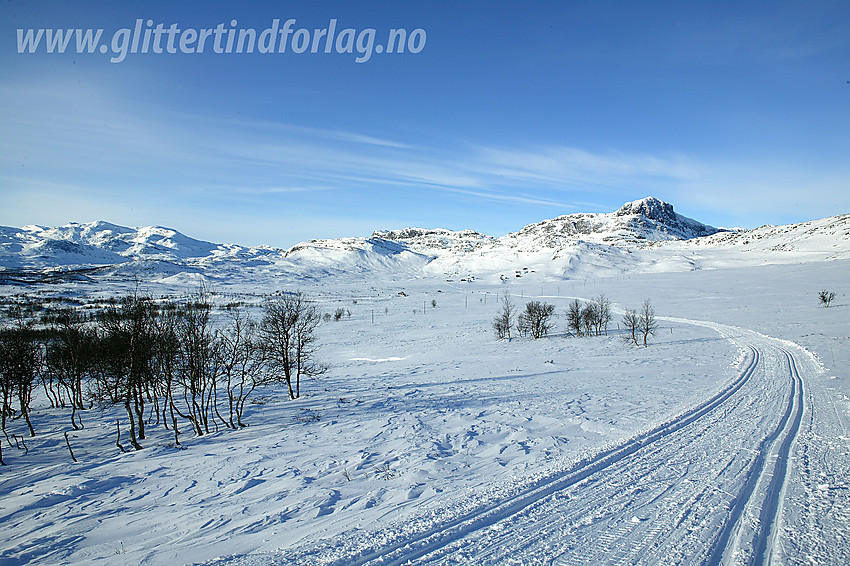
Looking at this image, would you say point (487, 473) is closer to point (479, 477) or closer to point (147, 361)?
point (479, 477)

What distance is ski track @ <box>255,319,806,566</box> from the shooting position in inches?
201

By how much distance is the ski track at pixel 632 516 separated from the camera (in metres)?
5.12

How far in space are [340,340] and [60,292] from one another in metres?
82.6

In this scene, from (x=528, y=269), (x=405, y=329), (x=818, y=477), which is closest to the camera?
(x=818, y=477)

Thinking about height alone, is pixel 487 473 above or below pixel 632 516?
below

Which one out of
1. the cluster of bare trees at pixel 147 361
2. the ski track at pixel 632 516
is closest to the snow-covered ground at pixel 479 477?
the ski track at pixel 632 516

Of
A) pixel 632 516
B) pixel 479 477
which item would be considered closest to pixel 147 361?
pixel 479 477

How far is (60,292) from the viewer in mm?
84500

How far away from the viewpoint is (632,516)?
6.00 meters

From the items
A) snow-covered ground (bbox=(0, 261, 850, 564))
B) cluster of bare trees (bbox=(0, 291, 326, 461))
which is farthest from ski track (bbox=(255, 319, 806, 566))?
cluster of bare trees (bbox=(0, 291, 326, 461))

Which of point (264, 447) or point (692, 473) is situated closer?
point (692, 473)

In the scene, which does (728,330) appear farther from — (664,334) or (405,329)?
(405,329)

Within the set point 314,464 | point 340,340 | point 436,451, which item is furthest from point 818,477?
point 340,340

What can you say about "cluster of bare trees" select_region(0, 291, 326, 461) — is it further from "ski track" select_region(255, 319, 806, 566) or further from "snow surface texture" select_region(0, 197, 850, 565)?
"ski track" select_region(255, 319, 806, 566)
